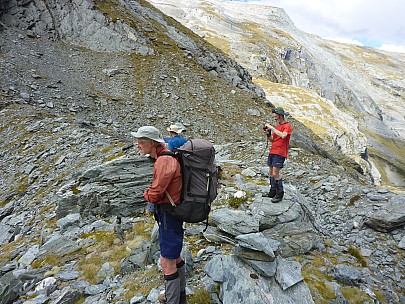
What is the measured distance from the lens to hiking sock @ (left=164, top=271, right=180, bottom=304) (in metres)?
5.35

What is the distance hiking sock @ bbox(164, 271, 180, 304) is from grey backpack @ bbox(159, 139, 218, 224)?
3.99 feet

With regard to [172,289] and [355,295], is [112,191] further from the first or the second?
[355,295]

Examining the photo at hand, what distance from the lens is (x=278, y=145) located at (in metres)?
9.34

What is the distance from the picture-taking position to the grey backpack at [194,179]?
5105mm

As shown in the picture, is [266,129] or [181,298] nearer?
[181,298]

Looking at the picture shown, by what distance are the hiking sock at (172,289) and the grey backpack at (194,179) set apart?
47.9 inches

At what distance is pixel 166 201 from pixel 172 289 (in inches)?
69.6

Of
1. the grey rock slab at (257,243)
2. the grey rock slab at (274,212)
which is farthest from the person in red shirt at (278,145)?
the grey rock slab at (257,243)

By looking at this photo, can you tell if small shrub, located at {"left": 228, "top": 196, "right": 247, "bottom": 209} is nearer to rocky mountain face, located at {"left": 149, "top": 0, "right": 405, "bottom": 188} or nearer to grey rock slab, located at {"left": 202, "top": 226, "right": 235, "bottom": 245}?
grey rock slab, located at {"left": 202, "top": 226, "right": 235, "bottom": 245}

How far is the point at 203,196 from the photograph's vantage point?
5.18 metres

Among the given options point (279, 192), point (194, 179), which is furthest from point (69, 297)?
point (279, 192)

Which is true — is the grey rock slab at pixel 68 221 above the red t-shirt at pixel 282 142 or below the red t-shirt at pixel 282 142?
below

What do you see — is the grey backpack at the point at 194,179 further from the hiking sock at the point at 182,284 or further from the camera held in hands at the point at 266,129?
the camera held in hands at the point at 266,129

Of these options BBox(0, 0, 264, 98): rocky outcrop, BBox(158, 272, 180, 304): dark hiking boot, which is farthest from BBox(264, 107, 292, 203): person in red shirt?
BBox(0, 0, 264, 98): rocky outcrop
